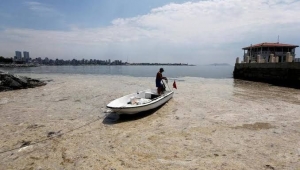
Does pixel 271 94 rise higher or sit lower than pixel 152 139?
higher

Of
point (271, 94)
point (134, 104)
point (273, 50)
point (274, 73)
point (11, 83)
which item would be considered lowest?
point (271, 94)

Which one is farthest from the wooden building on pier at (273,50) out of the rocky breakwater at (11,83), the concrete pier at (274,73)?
the rocky breakwater at (11,83)

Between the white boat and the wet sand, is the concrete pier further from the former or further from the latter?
the white boat

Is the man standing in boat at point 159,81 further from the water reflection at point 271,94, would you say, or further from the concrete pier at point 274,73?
the concrete pier at point 274,73

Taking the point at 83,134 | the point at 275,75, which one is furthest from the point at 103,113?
the point at 275,75

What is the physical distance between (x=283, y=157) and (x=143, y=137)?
489 cm

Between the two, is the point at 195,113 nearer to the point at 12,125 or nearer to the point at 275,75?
the point at 12,125

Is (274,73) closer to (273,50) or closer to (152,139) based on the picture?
(273,50)

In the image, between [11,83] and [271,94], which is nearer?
[271,94]

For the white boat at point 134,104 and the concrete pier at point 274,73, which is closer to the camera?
the white boat at point 134,104

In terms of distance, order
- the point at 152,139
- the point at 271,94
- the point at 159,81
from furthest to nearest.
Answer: the point at 271,94 < the point at 159,81 < the point at 152,139

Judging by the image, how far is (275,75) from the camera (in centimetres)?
2950

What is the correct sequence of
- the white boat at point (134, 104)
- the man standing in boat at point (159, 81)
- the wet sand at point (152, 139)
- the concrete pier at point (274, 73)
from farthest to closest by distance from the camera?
1. the concrete pier at point (274, 73)
2. the man standing in boat at point (159, 81)
3. the white boat at point (134, 104)
4. the wet sand at point (152, 139)

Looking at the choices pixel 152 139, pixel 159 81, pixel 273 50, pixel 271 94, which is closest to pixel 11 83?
pixel 159 81
